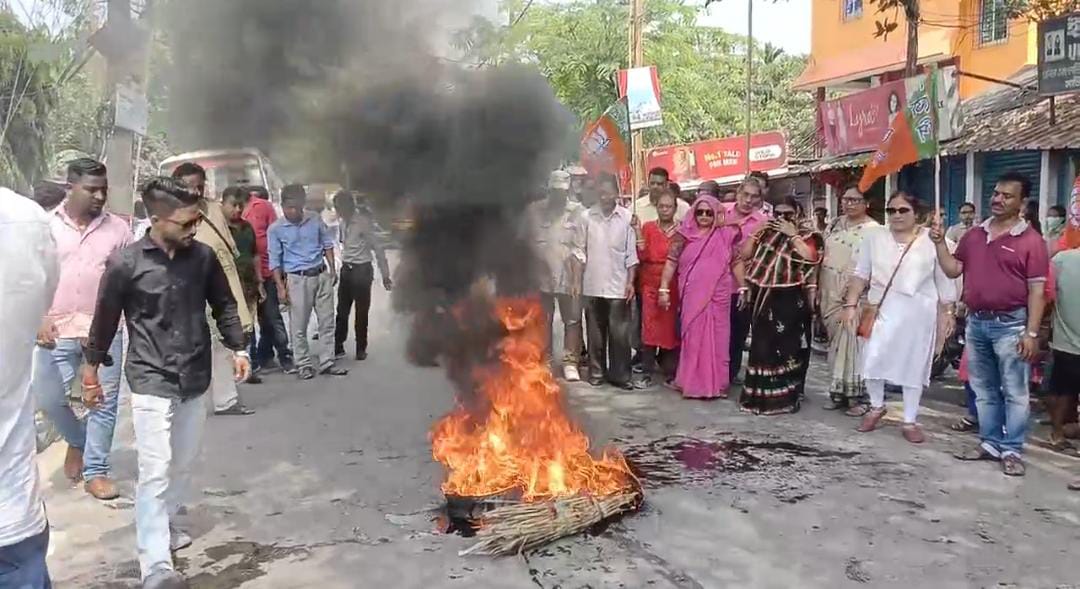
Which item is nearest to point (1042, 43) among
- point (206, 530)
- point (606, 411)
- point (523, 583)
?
point (606, 411)

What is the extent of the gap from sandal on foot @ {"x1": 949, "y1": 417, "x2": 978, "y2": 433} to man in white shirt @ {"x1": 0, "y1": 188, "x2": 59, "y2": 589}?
594cm

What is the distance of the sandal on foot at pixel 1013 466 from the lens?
5.38 m

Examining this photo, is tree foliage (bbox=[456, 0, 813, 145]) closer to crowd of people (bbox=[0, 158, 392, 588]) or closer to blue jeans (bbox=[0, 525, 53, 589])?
crowd of people (bbox=[0, 158, 392, 588])

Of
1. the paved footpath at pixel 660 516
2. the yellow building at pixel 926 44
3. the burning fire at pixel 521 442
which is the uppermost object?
the yellow building at pixel 926 44

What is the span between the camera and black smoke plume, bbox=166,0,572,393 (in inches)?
208

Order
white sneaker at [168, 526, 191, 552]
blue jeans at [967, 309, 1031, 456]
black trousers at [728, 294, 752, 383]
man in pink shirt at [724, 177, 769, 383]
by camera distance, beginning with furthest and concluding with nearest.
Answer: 1. black trousers at [728, 294, 752, 383]
2. man in pink shirt at [724, 177, 769, 383]
3. blue jeans at [967, 309, 1031, 456]
4. white sneaker at [168, 526, 191, 552]

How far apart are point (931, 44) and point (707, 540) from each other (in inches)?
603

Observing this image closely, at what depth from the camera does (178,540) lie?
14.1 feet

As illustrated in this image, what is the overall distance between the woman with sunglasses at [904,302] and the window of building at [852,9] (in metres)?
14.4

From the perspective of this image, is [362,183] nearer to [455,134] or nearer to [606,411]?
[455,134]

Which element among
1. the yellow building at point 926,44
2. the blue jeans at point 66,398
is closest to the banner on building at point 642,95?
the yellow building at point 926,44

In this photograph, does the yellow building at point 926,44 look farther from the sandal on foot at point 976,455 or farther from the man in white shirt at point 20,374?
the man in white shirt at point 20,374

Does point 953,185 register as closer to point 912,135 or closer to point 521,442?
point 912,135

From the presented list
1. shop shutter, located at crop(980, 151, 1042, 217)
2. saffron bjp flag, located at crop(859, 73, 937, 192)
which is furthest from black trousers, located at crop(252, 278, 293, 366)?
shop shutter, located at crop(980, 151, 1042, 217)
